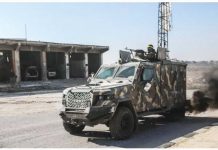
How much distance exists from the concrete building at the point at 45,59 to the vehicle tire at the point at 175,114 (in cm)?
2804

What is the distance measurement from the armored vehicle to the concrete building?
92.8 ft

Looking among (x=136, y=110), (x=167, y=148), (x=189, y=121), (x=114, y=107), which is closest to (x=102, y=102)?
(x=114, y=107)

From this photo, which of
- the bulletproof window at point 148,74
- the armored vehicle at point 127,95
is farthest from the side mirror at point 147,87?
the bulletproof window at point 148,74

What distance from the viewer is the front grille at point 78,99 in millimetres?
9736

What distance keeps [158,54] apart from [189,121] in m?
2.54

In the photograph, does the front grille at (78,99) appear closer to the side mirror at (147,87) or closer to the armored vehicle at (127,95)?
the armored vehicle at (127,95)

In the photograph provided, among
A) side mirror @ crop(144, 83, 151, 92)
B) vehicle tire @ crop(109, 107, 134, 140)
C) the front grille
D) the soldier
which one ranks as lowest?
vehicle tire @ crop(109, 107, 134, 140)

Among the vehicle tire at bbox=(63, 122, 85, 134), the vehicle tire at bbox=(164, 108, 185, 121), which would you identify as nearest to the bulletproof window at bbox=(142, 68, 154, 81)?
the vehicle tire at bbox=(164, 108, 185, 121)

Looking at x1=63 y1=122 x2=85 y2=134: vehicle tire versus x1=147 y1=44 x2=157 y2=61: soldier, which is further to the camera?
x1=147 y1=44 x2=157 y2=61: soldier

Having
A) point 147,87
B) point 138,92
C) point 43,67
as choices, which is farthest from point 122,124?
point 43,67

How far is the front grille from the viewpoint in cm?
974

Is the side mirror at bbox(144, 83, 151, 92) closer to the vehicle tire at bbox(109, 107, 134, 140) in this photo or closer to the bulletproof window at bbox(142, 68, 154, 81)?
the bulletproof window at bbox(142, 68, 154, 81)

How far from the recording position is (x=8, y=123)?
13562 mm

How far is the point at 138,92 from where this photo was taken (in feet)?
35.5
